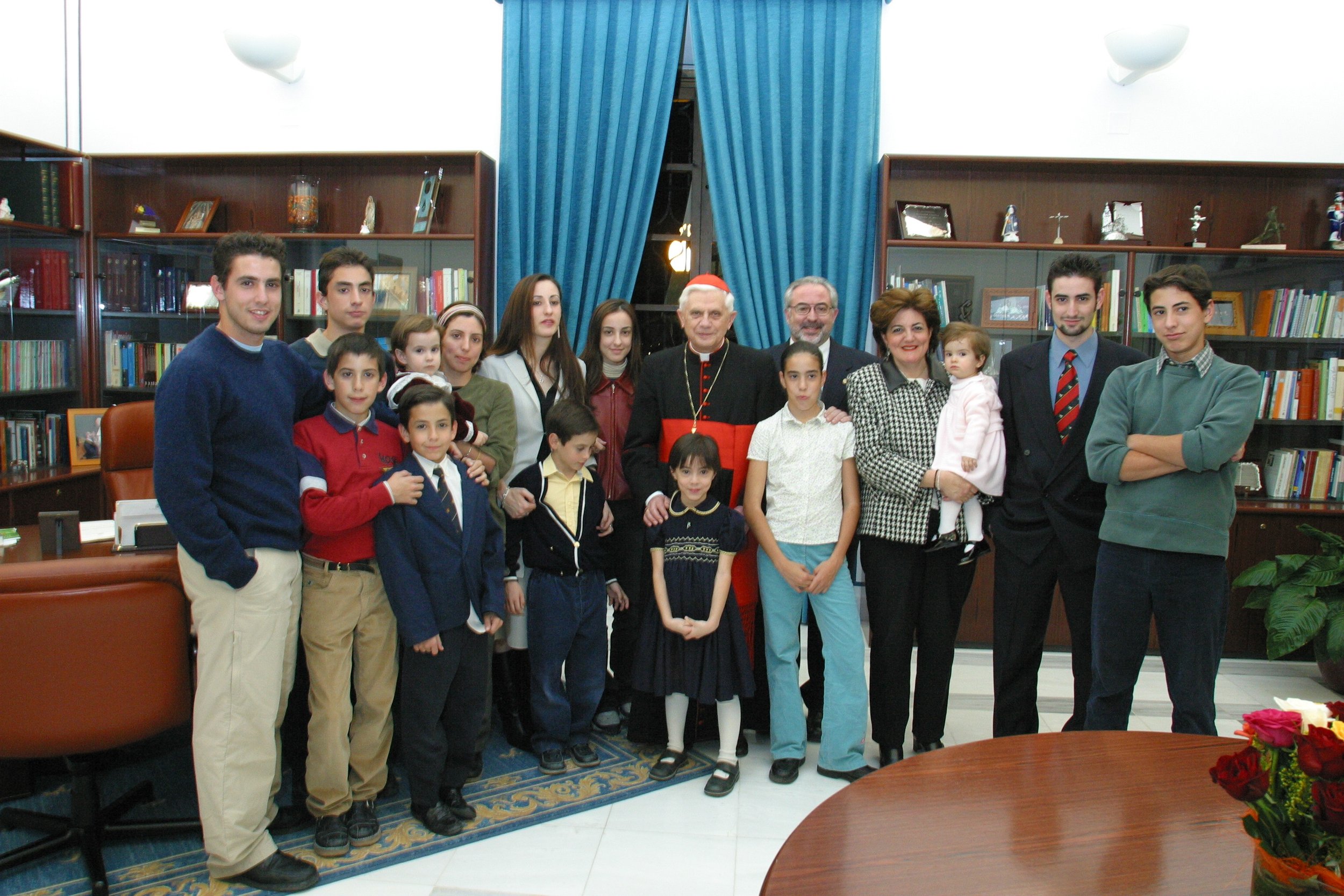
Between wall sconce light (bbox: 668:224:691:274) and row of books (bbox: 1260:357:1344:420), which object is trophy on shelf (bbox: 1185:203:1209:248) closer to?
row of books (bbox: 1260:357:1344:420)

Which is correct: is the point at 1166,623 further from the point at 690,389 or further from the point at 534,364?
the point at 534,364

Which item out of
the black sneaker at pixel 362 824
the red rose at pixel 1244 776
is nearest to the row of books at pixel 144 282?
the black sneaker at pixel 362 824

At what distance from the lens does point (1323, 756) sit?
108 centimetres

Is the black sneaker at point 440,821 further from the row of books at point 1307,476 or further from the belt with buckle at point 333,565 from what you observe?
the row of books at point 1307,476

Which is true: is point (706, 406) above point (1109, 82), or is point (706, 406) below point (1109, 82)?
below

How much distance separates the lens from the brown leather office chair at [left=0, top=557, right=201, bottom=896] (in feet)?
6.47

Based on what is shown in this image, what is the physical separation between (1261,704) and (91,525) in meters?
4.36

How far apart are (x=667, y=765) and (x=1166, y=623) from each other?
4.84ft

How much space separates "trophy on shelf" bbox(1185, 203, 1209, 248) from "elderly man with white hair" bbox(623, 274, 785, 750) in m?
2.54

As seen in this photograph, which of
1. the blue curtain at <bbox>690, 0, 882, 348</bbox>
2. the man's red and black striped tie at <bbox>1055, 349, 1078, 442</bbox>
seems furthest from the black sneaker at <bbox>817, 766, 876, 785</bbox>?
the blue curtain at <bbox>690, 0, 882, 348</bbox>

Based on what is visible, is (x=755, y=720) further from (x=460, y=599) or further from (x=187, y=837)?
(x=187, y=837)

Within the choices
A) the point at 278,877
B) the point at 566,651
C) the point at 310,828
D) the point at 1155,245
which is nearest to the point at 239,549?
the point at 278,877

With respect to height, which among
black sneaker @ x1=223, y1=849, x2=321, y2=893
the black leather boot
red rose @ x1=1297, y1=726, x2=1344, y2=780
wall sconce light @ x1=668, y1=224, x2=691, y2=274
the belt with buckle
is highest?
wall sconce light @ x1=668, y1=224, x2=691, y2=274

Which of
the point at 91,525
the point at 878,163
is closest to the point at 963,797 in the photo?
the point at 91,525
